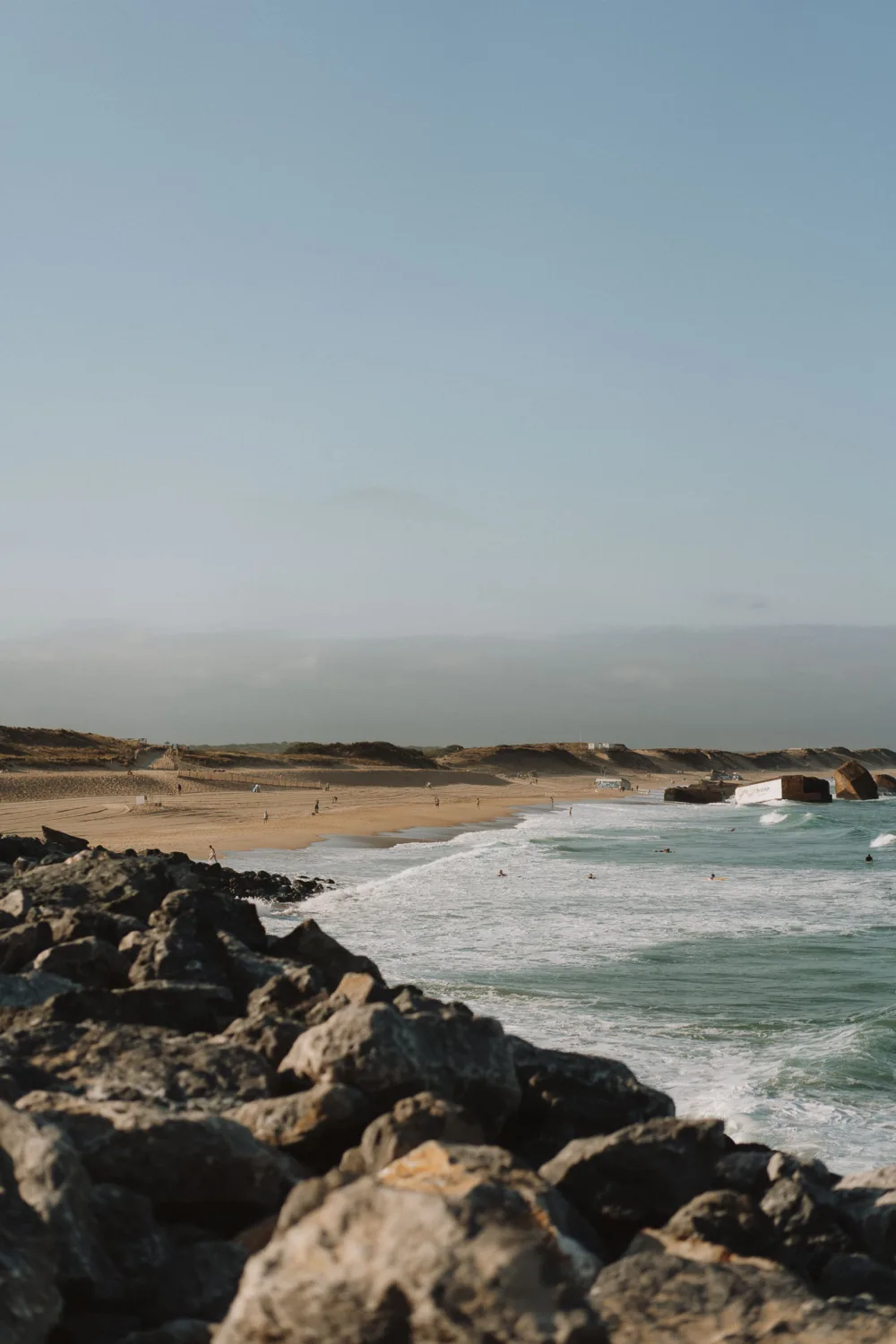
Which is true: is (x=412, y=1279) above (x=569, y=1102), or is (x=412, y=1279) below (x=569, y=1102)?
above

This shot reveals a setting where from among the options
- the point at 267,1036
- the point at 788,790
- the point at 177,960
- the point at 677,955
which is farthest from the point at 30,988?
the point at 788,790

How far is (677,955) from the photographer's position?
18484 millimetres

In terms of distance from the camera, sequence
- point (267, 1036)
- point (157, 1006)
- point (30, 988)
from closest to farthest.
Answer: point (267, 1036) → point (157, 1006) → point (30, 988)

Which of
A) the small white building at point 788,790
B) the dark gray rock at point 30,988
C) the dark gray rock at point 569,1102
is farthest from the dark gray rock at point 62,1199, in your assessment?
the small white building at point 788,790

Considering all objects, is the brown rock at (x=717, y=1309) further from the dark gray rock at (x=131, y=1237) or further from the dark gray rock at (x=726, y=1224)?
the dark gray rock at (x=131, y=1237)

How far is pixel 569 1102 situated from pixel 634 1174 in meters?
1.27

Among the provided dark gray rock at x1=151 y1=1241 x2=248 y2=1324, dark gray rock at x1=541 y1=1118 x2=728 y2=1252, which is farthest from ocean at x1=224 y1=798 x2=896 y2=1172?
dark gray rock at x1=151 y1=1241 x2=248 y2=1324

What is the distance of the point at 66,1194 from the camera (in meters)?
4.63

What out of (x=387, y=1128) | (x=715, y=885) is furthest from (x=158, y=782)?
(x=387, y=1128)

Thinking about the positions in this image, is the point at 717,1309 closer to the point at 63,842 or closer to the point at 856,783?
the point at 63,842

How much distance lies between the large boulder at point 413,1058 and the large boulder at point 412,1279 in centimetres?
179

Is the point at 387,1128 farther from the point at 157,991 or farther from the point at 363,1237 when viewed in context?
the point at 157,991

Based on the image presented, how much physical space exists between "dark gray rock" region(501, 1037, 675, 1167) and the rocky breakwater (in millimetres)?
15

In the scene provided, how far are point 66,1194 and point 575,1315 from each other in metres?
2.21
